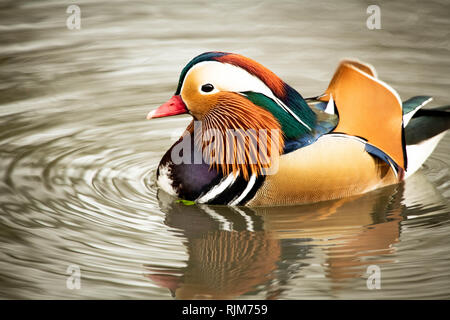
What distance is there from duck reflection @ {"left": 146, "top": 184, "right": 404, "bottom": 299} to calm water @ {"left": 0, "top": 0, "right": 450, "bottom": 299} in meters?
0.01

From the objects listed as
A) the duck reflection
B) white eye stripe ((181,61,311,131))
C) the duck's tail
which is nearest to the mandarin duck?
white eye stripe ((181,61,311,131))

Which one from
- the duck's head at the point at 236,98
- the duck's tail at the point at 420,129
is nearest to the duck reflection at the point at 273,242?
the duck's tail at the point at 420,129

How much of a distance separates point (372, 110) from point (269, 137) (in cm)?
74

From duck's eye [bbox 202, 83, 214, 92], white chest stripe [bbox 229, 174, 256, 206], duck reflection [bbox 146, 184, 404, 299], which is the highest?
duck's eye [bbox 202, 83, 214, 92]

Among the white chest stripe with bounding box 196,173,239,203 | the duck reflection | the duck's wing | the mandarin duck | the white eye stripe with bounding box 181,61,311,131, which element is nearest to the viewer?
the duck reflection

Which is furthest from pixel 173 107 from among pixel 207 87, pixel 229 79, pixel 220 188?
pixel 220 188

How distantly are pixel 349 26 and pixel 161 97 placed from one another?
2.41 metres

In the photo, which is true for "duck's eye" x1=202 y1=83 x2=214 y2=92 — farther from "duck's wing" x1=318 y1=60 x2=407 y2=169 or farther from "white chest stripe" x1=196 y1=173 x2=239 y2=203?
"duck's wing" x1=318 y1=60 x2=407 y2=169

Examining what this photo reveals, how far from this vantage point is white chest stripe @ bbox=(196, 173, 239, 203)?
17.9ft

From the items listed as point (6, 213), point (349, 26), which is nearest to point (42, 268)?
point (6, 213)

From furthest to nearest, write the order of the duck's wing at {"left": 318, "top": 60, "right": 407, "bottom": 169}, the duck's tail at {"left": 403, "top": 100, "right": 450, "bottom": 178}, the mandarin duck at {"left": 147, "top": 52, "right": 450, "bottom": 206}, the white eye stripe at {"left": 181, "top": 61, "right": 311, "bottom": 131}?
the duck's tail at {"left": 403, "top": 100, "right": 450, "bottom": 178} → the duck's wing at {"left": 318, "top": 60, "right": 407, "bottom": 169} → the mandarin duck at {"left": 147, "top": 52, "right": 450, "bottom": 206} → the white eye stripe at {"left": 181, "top": 61, "right": 311, "bottom": 131}

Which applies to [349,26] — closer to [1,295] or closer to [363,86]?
[363,86]

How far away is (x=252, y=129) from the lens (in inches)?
216

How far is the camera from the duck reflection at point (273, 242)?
4637 millimetres
